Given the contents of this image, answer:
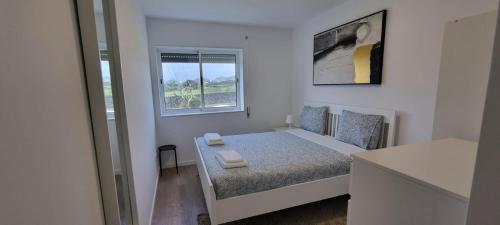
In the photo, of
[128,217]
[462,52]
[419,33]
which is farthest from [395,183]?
[419,33]

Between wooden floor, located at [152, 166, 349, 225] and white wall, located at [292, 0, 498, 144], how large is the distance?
1094mm

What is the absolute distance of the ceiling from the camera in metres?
2.75

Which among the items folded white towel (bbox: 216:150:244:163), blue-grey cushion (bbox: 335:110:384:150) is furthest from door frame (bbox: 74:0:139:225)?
blue-grey cushion (bbox: 335:110:384:150)

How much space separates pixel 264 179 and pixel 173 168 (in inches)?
88.3

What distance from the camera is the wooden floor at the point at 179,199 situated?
2.16 m

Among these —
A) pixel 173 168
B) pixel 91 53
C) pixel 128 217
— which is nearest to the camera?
pixel 91 53

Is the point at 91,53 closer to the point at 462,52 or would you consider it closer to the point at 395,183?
the point at 395,183

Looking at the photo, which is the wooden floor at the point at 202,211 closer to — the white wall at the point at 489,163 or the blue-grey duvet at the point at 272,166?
the blue-grey duvet at the point at 272,166

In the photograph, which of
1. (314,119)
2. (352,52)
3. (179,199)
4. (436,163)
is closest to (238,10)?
(352,52)

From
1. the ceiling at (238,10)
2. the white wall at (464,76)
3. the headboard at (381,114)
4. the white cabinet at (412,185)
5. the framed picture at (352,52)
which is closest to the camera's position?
the white cabinet at (412,185)

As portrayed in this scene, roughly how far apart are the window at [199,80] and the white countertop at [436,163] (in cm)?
306

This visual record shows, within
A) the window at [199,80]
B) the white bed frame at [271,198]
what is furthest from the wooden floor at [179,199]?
the window at [199,80]

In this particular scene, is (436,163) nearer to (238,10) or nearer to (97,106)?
(97,106)

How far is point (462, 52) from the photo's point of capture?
1653mm
